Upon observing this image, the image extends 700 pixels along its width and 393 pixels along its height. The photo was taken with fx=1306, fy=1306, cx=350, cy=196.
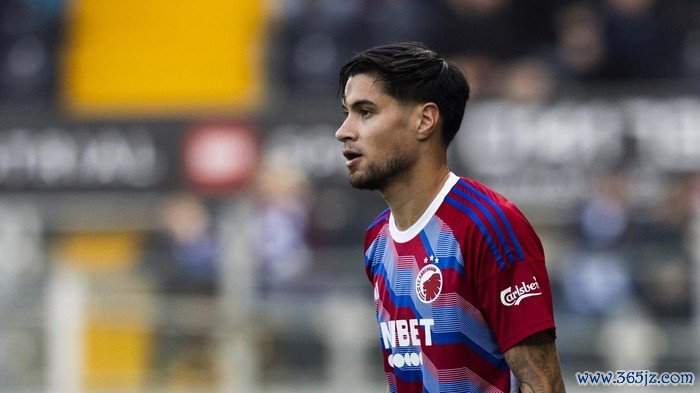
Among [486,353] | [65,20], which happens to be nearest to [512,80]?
[65,20]

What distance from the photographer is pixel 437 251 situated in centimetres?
351

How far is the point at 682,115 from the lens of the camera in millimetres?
10469

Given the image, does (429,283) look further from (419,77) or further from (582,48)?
(582,48)

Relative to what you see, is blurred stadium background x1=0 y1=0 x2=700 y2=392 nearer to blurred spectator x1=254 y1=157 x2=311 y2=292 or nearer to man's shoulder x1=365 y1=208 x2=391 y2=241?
blurred spectator x1=254 y1=157 x2=311 y2=292

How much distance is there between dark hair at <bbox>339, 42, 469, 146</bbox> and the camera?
11.8ft

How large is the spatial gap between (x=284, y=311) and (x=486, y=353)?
18.2 feet

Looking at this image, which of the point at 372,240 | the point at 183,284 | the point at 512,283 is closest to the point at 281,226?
the point at 183,284

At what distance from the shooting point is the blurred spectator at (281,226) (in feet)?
30.8

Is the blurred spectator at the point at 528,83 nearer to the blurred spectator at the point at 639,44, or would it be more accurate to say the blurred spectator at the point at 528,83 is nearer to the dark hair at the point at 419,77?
the blurred spectator at the point at 639,44

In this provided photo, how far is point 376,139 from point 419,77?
208 mm

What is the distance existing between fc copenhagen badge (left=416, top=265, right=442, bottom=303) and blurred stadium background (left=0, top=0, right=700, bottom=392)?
4228 millimetres

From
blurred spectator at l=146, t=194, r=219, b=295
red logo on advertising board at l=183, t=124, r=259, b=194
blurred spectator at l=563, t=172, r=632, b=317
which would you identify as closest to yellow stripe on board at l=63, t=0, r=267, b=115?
red logo on advertising board at l=183, t=124, r=259, b=194

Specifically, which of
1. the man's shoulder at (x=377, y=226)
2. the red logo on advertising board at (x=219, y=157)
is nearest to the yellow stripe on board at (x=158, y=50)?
the red logo on advertising board at (x=219, y=157)

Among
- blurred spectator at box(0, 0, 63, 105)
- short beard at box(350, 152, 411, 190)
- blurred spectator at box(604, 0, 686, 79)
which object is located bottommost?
short beard at box(350, 152, 411, 190)
